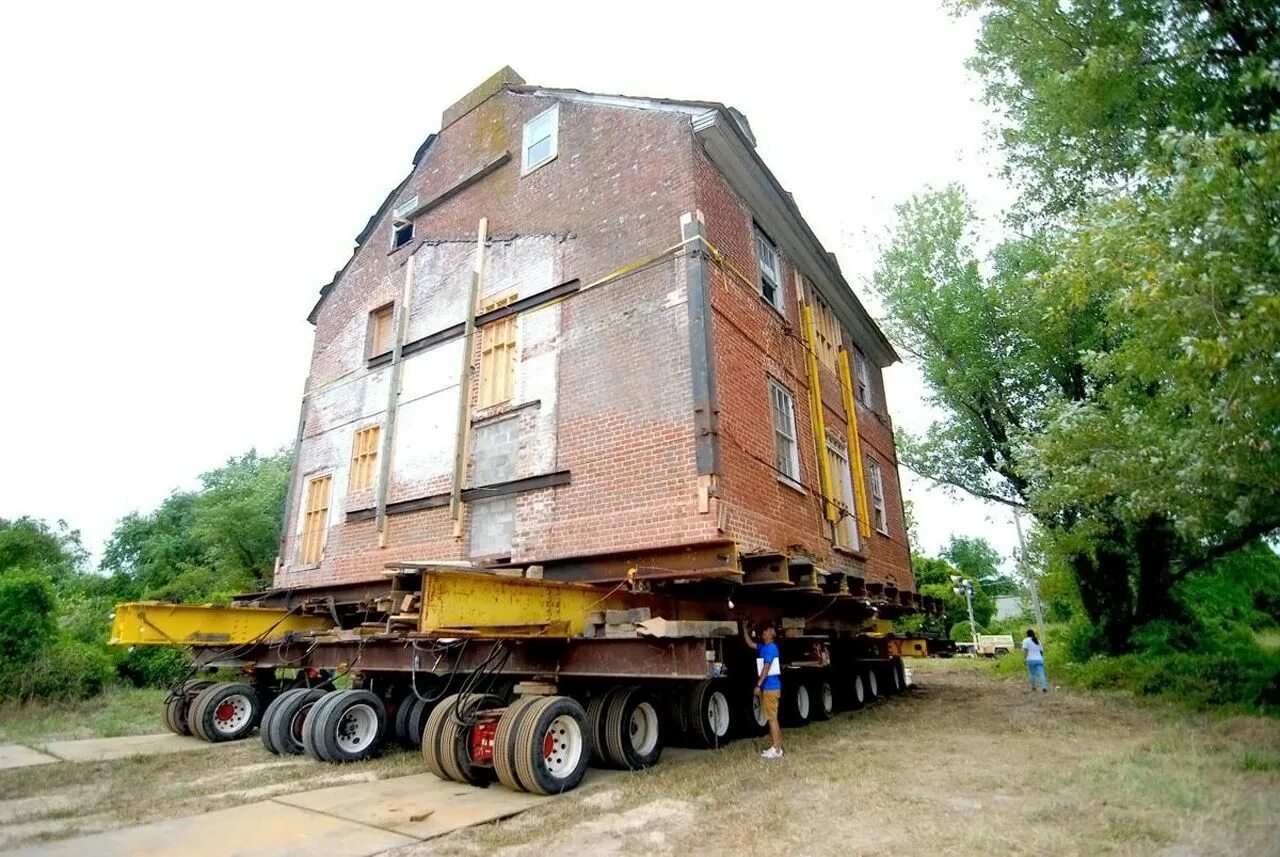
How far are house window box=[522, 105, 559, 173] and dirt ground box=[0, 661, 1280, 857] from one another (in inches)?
390

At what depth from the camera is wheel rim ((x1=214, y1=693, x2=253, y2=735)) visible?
34.6 ft

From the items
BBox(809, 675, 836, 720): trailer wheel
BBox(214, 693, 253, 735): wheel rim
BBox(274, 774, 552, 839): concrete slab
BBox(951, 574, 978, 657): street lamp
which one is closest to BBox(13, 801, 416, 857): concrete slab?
BBox(274, 774, 552, 839): concrete slab

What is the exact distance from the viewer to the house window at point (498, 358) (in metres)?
11.2

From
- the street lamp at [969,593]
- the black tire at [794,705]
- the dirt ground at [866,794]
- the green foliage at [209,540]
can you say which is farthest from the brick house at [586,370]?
the street lamp at [969,593]

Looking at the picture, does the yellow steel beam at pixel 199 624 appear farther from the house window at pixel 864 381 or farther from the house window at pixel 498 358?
the house window at pixel 864 381

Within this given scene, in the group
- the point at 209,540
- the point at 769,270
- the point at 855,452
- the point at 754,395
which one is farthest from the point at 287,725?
the point at 209,540

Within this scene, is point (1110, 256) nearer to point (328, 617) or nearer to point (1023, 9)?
point (1023, 9)

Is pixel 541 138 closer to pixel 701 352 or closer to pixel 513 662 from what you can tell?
pixel 701 352

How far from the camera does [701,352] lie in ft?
29.6

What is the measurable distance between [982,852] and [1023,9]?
10.3m

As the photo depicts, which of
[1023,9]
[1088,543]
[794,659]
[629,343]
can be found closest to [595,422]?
[629,343]

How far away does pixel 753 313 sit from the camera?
11031 mm


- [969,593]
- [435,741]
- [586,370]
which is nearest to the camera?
[435,741]

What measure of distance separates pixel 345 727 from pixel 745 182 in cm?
1019
